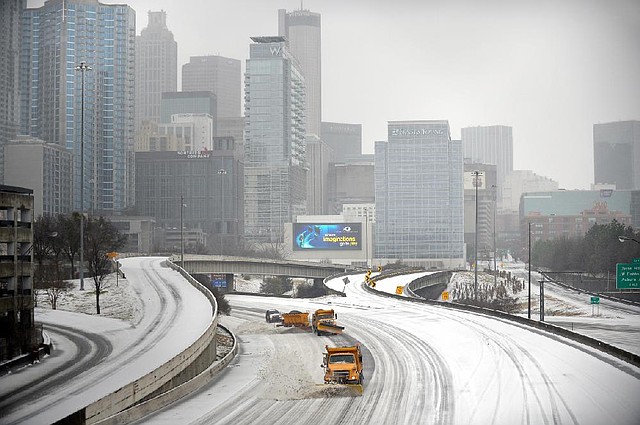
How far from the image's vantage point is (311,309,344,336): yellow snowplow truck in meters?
61.5

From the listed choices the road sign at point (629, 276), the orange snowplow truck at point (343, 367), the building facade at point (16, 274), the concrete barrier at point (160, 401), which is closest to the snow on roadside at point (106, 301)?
the building facade at point (16, 274)

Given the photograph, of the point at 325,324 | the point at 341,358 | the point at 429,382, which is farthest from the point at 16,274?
the point at 429,382

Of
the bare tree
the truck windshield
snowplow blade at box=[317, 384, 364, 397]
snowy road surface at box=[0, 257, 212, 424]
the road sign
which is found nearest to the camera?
snowy road surface at box=[0, 257, 212, 424]

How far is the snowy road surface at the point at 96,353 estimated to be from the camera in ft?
117

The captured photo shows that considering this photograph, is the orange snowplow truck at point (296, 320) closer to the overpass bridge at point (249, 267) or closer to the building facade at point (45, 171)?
the overpass bridge at point (249, 267)

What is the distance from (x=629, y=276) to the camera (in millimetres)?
57125

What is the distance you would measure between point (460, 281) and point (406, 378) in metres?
122

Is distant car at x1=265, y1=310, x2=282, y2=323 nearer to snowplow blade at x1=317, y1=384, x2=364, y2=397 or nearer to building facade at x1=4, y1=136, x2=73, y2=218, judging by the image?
snowplow blade at x1=317, y1=384, x2=364, y2=397

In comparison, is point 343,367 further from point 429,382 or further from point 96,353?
point 96,353

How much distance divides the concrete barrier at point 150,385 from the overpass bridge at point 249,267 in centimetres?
7007

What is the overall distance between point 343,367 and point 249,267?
91.0 metres

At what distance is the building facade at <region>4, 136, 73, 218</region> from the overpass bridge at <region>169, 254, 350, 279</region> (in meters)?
61.7

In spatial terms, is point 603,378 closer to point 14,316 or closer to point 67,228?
point 14,316

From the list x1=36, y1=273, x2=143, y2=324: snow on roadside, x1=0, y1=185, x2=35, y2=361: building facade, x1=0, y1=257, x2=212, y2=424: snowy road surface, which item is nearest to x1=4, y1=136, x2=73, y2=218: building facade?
x1=36, y1=273, x2=143, y2=324: snow on roadside
